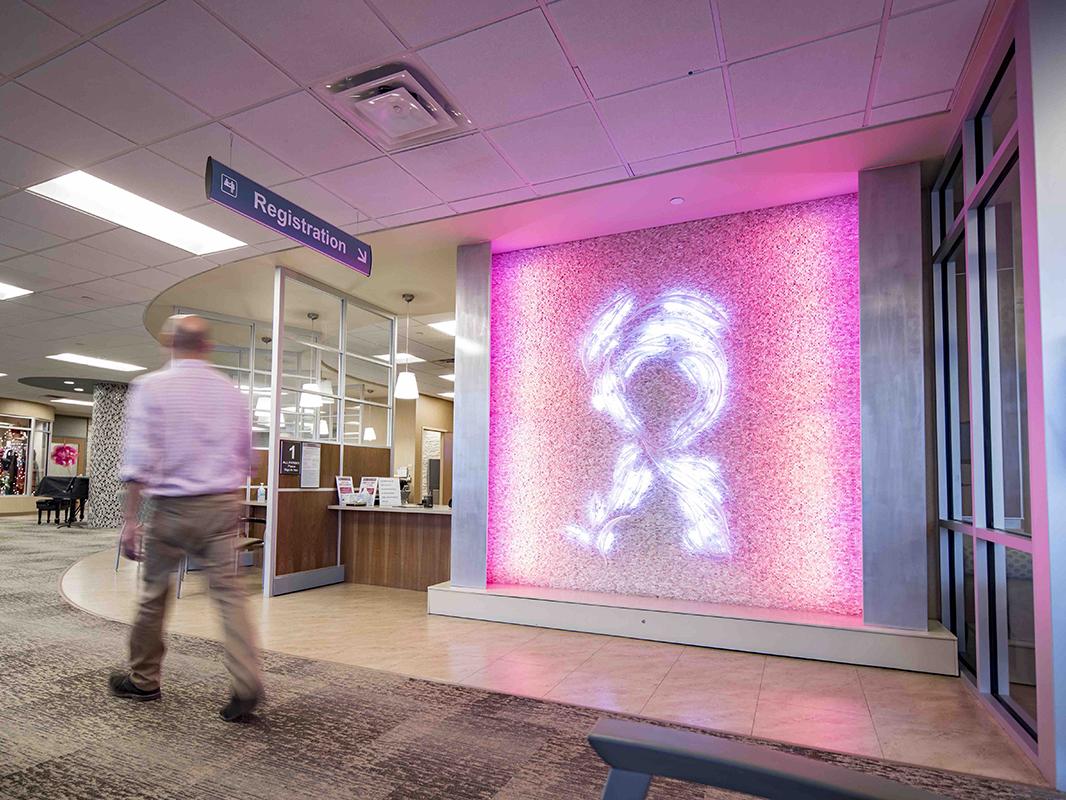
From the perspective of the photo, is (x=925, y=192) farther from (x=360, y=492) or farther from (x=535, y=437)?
(x=360, y=492)

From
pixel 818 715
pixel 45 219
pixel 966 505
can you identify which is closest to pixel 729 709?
pixel 818 715

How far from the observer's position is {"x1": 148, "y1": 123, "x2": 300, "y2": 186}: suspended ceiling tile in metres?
3.99

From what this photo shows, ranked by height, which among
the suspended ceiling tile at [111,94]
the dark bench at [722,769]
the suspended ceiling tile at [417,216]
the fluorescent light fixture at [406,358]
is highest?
the suspended ceiling tile at [111,94]

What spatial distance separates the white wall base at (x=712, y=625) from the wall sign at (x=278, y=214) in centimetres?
269

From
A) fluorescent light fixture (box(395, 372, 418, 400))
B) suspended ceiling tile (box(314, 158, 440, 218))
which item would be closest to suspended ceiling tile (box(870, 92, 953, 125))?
suspended ceiling tile (box(314, 158, 440, 218))

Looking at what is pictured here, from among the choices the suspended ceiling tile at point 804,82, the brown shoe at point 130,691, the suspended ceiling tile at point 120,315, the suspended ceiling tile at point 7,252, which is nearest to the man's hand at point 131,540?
the brown shoe at point 130,691

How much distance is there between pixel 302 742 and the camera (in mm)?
2738

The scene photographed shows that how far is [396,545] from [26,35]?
486 cm

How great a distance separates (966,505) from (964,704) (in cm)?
122

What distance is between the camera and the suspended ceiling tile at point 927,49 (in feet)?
9.67

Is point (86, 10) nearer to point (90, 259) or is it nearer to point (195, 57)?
point (195, 57)

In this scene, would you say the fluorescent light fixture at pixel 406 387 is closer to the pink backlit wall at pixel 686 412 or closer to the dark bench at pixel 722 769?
the pink backlit wall at pixel 686 412

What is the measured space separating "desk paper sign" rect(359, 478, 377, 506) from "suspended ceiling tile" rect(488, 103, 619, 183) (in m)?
3.78

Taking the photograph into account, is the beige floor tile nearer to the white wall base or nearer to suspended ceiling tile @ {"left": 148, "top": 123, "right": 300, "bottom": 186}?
the white wall base
